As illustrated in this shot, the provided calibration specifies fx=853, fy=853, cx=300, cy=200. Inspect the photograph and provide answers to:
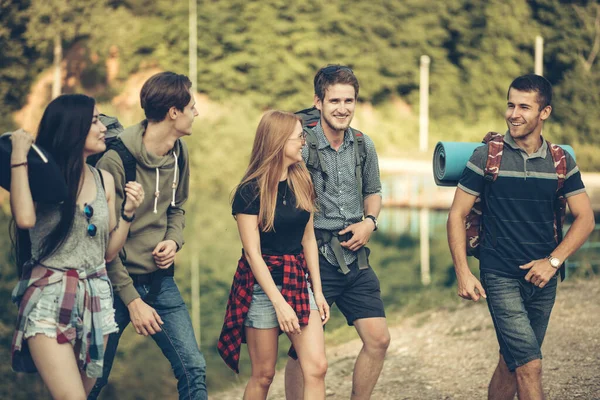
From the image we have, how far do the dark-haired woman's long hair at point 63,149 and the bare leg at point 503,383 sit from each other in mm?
2519

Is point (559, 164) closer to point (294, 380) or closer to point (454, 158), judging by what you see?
A: point (454, 158)

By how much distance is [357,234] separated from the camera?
4762mm

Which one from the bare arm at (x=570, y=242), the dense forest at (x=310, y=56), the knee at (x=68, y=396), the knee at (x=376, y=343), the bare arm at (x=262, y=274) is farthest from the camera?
the dense forest at (x=310, y=56)

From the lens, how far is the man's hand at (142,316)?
4117 mm

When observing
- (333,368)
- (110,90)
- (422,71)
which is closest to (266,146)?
(333,368)

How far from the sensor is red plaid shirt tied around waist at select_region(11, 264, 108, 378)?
356 cm

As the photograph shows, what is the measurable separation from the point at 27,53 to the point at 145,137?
3707cm

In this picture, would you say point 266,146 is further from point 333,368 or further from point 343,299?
point 333,368

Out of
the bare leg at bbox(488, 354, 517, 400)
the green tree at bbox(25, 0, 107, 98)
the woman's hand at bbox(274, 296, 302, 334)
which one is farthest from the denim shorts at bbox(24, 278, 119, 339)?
the green tree at bbox(25, 0, 107, 98)

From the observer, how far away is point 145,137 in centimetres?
436

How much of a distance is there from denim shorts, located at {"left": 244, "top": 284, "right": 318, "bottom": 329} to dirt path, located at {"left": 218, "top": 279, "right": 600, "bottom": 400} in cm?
245

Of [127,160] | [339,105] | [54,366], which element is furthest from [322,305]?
[54,366]

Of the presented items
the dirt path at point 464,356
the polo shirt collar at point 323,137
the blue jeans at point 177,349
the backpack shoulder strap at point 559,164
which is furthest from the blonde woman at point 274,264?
the dirt path at point 464,356

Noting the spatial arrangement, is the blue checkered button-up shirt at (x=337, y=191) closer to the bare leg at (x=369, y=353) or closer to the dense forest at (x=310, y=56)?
the bare leg at (x=369, y=353)
